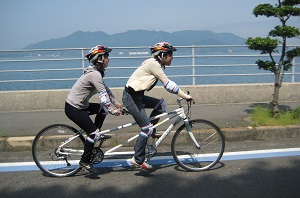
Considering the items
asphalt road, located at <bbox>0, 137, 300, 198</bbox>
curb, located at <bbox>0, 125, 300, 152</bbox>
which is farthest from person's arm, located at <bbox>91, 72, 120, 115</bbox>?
curb, located at <bbox>0, 125, 300, 152</bbox>

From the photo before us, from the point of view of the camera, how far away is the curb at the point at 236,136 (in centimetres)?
530

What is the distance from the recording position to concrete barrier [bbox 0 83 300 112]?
7.65 meters

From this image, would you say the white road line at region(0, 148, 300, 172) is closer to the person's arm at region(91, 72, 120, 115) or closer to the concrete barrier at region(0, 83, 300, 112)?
the person's arm at region(91, 72, 120, 115)

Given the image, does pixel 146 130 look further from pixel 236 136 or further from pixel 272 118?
pixel 272 118

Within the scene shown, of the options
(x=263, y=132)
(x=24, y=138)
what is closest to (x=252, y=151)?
(x=263, y=132)

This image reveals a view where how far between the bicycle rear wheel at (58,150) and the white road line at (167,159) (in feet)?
1.11

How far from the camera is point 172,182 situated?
3.81 meters

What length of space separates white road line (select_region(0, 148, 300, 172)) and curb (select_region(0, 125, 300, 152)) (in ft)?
2.27

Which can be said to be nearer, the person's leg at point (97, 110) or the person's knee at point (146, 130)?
the person's knee at point (146, 130)

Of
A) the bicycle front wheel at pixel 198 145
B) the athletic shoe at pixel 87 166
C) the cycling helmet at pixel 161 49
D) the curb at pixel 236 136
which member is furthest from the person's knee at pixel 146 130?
the curb at pixel 236 136

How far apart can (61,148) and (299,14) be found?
18.1 feet

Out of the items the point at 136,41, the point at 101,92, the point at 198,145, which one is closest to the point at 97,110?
the point at 101,92

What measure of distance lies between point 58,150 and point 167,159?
5.67ft

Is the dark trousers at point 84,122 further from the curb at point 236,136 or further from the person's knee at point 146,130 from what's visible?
the curb at point 236,136
